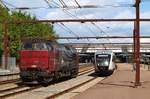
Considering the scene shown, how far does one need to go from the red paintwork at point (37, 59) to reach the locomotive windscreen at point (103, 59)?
61.7 feet

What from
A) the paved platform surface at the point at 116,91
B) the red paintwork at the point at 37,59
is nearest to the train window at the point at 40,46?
A: the red paintwork at the point at 37,59

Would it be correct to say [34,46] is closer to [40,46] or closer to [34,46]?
[34,46]

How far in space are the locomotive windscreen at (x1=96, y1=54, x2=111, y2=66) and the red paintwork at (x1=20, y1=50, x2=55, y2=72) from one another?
61.7ft

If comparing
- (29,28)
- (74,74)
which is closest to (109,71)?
(74,74)

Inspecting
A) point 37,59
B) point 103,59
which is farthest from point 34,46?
point 103,59

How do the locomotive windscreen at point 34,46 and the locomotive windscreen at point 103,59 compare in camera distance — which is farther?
the locomotive windscreen at point 103,59

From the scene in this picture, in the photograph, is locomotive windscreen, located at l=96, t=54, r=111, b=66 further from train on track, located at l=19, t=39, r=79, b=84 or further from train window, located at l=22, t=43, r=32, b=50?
train window, located at l=22, t=43, r=32, b=50

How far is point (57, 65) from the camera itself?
118ft

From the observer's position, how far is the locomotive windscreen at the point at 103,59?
5238cm

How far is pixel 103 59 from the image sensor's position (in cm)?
5256

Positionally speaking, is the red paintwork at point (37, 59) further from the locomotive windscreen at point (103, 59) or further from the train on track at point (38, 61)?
the locomotive windscreen at point (103, 59)

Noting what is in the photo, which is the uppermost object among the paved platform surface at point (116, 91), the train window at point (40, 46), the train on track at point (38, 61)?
the train window at point (40, 46)

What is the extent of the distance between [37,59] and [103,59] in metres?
19.6

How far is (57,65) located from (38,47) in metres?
2.69
